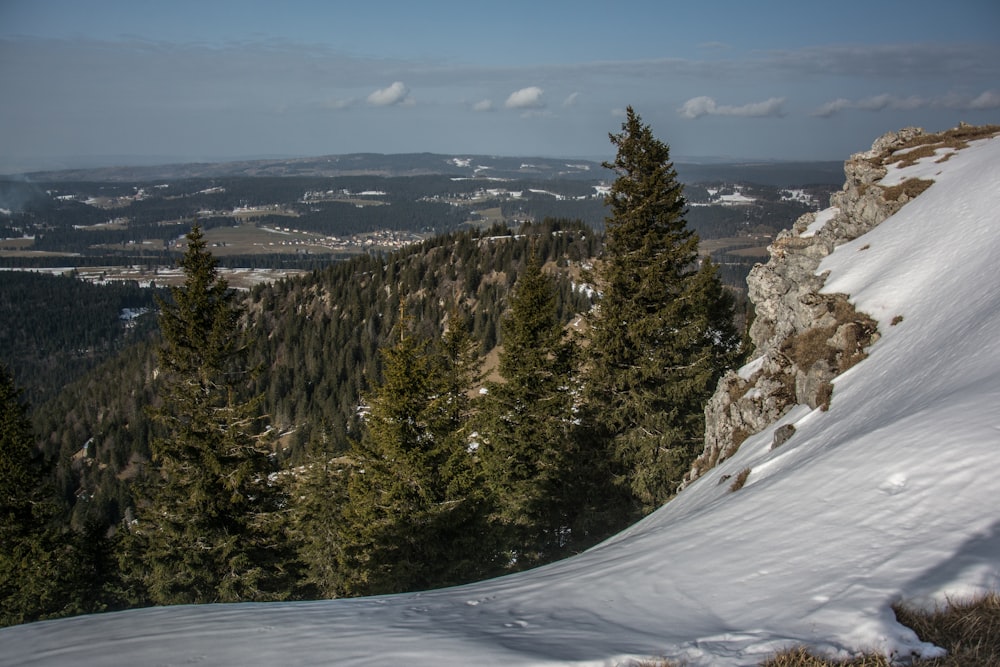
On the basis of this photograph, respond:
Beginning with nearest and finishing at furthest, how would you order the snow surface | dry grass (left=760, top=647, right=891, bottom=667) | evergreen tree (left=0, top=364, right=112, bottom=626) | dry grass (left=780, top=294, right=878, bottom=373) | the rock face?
1. dry grass (left=760, top=647, right=891, bottom=667)
2. the snow surface
3. dry grass (left=780, top=294, right=878, bottom=373)
4. the rock face
5. evergreen tree (left=0, top=364, right=112, bottom=626)

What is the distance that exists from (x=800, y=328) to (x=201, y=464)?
19312mm

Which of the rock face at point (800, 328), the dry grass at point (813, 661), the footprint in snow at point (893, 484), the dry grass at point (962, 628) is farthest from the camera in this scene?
the rock face at point (800, 328)

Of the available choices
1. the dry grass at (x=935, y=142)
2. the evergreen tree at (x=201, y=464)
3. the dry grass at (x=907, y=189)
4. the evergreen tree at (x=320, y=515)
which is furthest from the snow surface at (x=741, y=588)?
the evergreen tree at (x=320, y=515)

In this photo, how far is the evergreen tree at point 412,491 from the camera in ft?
59.8

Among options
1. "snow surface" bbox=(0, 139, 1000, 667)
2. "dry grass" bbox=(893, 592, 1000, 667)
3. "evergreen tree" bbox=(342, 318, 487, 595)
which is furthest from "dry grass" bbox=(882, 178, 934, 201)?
"dry grass" bbox=(893, 592, 1000, 667)

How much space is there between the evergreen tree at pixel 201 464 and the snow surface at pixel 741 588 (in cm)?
1193

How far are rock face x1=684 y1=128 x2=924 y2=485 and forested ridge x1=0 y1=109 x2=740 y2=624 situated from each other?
2.42 metres

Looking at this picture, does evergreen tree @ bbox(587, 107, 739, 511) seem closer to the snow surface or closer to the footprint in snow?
the snow surface

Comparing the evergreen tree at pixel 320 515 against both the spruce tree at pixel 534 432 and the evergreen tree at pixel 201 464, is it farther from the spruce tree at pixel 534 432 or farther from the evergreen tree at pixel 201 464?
the spruce tree at pixel 534 432

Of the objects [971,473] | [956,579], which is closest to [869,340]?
[971,473]

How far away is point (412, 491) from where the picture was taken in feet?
60.8

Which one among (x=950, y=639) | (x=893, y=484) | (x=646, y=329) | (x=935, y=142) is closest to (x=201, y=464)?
(x=646, y=329)

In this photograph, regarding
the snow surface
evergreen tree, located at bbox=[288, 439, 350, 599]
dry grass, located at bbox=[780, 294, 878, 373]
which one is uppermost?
dry grass, located at bbox=[780, 294, 878, 373]

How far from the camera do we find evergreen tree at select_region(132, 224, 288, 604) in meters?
18.6
